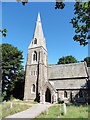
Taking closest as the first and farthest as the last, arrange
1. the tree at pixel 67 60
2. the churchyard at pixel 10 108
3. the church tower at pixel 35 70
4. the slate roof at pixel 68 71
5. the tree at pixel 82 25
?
1. the tree at pixel 82 25
2. the churchyard at pixel 10 108
3. the church tower at pixel 35 70
4. the slate roof at pixel 68 71
5. the tree at pixel 67 60

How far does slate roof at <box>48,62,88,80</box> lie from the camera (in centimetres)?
2722

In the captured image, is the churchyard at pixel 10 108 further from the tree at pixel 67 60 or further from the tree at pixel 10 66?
the tree at pixel 67 60

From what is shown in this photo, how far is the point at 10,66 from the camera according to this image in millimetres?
27422

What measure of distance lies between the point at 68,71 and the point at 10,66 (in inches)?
588

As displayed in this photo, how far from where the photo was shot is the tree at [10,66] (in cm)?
2783

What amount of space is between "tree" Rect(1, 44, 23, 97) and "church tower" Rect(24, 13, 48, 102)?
3.02 meters

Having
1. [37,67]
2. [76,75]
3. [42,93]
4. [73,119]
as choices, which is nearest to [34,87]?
[42,93]

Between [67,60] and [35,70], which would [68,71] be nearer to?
[35,70]

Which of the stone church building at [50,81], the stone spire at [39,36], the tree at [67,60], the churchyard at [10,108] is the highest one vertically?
the stone spire at [39,36]

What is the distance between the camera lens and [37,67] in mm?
27797

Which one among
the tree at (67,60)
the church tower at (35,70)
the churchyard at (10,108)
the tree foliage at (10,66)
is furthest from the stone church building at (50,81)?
the tree at (67,60)

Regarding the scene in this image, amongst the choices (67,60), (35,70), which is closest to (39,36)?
(35,70)

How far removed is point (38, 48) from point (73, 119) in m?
24.0

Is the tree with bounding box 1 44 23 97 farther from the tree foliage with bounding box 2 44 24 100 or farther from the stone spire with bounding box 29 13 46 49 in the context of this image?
the stone spire with bounding box 29 13 46 49
